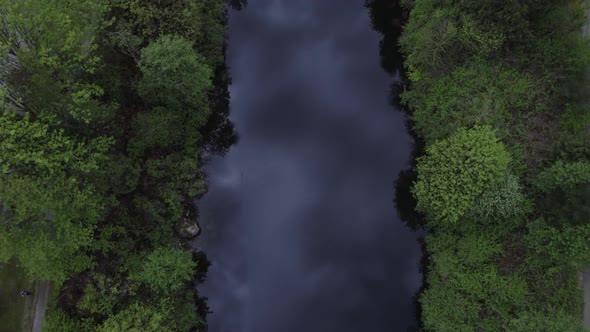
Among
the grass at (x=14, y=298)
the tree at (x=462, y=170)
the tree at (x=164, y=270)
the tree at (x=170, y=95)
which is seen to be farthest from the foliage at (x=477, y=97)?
the grass at (x=14, y=298)

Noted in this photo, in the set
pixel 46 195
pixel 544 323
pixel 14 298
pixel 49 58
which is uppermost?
pixel 49 58

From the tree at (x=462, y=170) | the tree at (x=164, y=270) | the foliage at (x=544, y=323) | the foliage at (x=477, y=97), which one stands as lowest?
the foliage at (x=544, y=323)

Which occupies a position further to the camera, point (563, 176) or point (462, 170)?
point (462, 170)

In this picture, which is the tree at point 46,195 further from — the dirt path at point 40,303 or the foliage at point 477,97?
the foliage at point 477,97

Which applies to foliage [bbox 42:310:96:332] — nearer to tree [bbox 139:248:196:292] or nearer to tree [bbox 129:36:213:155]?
tree [bbox 139:248:196:292]

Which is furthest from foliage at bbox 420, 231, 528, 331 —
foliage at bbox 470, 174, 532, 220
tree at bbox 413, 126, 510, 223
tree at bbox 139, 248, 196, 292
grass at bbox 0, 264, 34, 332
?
grass at bbox 0, 264, 34, 332

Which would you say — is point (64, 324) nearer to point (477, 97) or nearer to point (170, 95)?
point (170, 95)

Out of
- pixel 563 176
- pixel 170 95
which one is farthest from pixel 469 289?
pixel 170 95

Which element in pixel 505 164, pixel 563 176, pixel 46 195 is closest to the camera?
pixel 46 195
